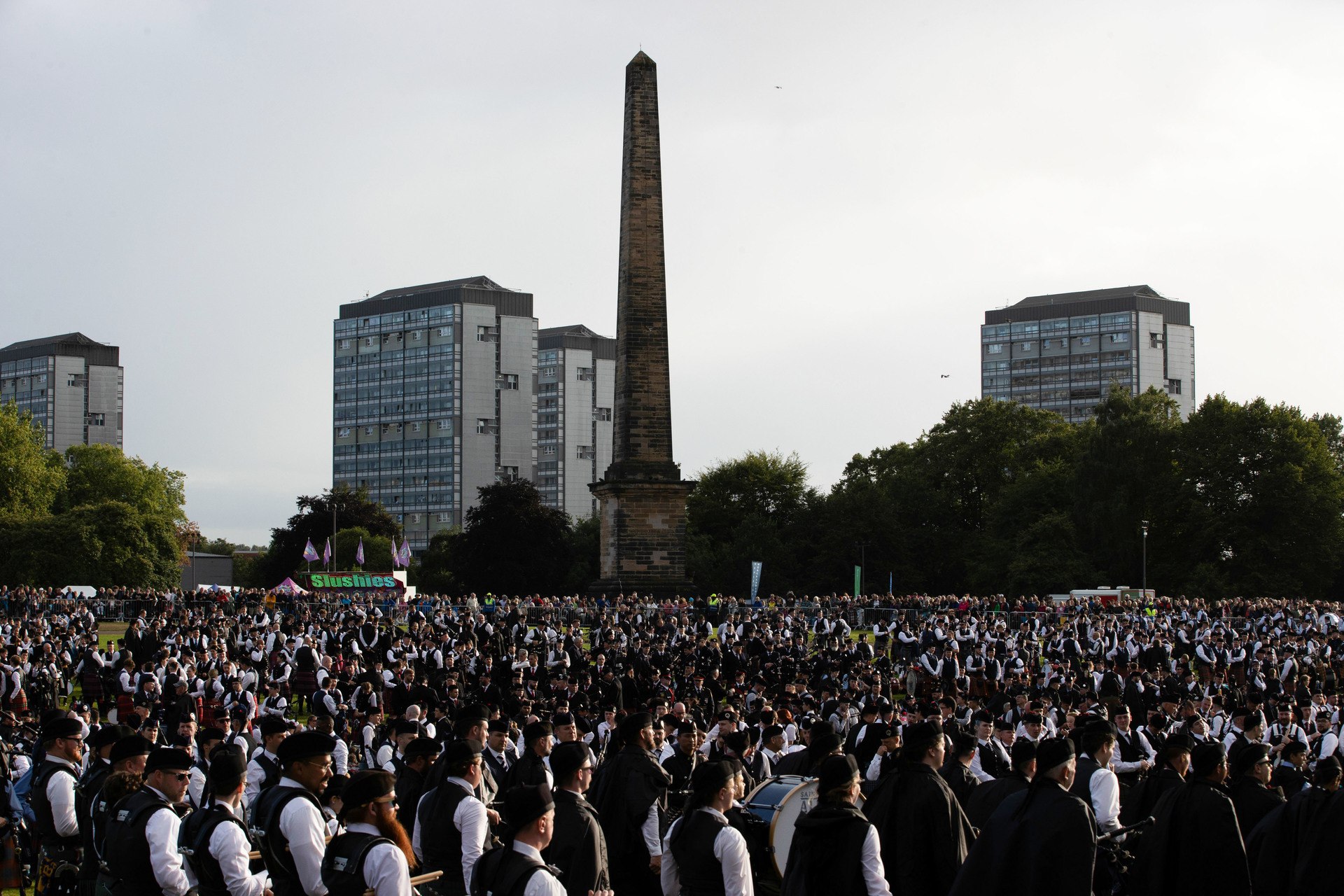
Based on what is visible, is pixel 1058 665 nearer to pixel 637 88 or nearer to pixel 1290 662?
pixel 1290 662

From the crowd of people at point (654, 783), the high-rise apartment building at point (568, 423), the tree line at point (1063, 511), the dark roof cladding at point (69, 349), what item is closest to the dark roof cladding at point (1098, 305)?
the high-rise apartment building at point (568, 423)

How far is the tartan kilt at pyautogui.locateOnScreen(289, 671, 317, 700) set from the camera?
2444 cm

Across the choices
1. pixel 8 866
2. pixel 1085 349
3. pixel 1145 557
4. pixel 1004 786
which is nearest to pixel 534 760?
pixel 1004 786

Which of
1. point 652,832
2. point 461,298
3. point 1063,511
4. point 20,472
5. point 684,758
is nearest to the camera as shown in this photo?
point 652,832

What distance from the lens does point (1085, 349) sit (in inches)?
5768

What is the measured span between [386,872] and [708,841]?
6.36 feet

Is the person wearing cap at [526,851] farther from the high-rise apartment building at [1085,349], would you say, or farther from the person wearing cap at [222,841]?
the high-rise apartment building at [1085,349]

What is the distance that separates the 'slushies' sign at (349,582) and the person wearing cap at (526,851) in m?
47.1

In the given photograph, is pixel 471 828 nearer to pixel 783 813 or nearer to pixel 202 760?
pixel 783 813

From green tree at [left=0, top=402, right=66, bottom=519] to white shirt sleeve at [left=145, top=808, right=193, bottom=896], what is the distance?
252 ft

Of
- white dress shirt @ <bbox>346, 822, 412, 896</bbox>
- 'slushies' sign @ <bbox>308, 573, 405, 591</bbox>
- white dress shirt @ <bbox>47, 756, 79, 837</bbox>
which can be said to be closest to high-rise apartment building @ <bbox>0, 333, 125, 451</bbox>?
'slushies' sign @ <bbox>308, 573, 405, 591</bbox>

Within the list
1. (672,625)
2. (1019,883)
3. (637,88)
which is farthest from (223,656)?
(637,88)

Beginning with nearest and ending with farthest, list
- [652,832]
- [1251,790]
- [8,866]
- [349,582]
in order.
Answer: [1251,790], [652,832], [8,866], [349,582]

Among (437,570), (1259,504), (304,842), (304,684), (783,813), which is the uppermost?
(1259,504)
